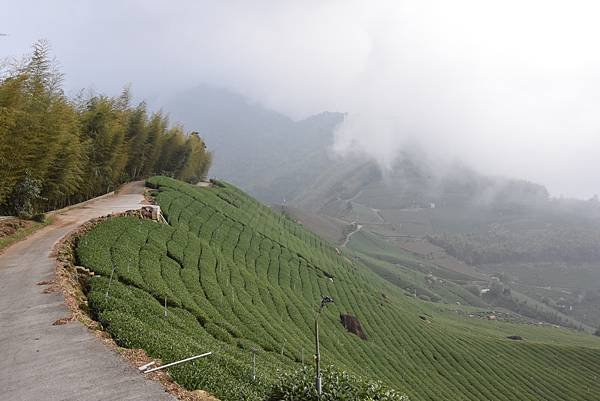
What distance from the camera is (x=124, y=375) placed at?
1159cm

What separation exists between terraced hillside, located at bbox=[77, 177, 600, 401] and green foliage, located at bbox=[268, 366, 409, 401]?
2.18m

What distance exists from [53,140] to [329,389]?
3198 cm

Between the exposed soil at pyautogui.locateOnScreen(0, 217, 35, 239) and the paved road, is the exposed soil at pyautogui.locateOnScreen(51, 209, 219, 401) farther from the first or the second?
the exposed soil at pyautogui.locateOnScreen(0, 217, 35, 239)

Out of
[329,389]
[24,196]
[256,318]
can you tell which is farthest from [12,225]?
[329,389]

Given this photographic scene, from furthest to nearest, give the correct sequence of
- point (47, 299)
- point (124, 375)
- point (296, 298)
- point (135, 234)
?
point (296, 298) → point (135, 234) → point (47, 299) → point (124, 375)

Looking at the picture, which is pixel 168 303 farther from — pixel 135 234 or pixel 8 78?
pixel 8 78

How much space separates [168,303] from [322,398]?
13.9m

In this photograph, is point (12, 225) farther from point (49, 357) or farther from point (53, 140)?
point (49, 357)

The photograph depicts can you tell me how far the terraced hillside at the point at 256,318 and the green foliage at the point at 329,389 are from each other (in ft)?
7.15

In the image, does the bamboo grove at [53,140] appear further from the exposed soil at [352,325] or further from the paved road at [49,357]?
the exposed soil at [352,325]

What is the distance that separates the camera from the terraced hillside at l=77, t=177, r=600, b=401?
1678 centimetres

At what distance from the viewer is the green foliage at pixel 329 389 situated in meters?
10.1

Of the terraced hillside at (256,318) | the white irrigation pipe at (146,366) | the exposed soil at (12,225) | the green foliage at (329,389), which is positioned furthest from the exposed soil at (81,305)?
the exposed soil at (12,225)

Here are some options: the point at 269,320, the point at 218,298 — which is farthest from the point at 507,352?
the point at 218,298
